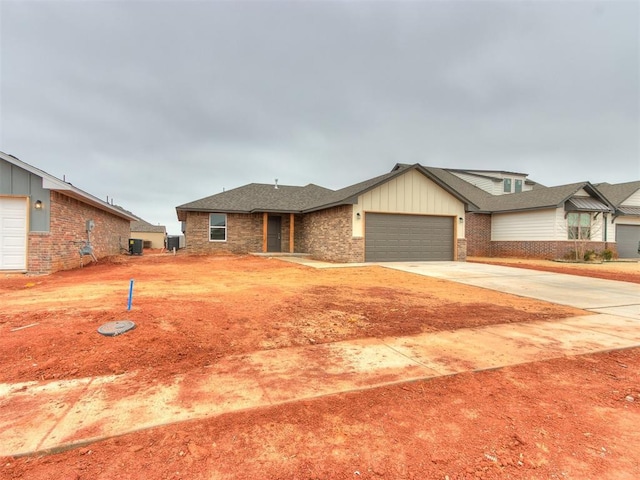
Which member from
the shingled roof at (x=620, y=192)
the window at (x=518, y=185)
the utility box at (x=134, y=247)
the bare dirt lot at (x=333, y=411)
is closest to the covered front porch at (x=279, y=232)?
the utility box at (x=134, y=247)

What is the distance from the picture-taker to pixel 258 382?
298 centimetres

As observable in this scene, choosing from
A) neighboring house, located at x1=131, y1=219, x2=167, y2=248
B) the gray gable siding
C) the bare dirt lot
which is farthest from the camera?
neighboring house, located at x1=131, y1=219, x2=167, y2=248

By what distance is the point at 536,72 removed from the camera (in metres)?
16.6

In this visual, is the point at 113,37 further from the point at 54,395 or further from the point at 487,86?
the point at 487,86

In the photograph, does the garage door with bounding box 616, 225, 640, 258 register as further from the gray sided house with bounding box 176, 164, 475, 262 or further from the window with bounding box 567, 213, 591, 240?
the gray sided house with bounding box 176, 164, 475, 262

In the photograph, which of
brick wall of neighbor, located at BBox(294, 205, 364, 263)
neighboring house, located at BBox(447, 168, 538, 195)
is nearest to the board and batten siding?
brick wall of neighbor, located at BBox(294, 205, 364, 263)

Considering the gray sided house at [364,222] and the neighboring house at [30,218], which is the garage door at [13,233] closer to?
the neighboring house at [30,218]

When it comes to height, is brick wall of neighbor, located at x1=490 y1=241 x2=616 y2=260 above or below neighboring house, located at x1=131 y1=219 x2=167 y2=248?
below

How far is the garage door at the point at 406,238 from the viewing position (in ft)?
50.5

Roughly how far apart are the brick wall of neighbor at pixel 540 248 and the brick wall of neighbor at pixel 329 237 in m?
12.8

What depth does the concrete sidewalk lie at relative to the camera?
227 centimetres

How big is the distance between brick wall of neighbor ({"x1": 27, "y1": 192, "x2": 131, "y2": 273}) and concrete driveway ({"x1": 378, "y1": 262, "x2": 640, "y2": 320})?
12.9 meters

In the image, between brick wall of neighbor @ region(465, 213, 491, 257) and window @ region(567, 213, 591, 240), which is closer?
window @ region(567, 213, 591, 240)

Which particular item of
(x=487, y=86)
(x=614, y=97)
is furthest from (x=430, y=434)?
(x=614, y=97)
